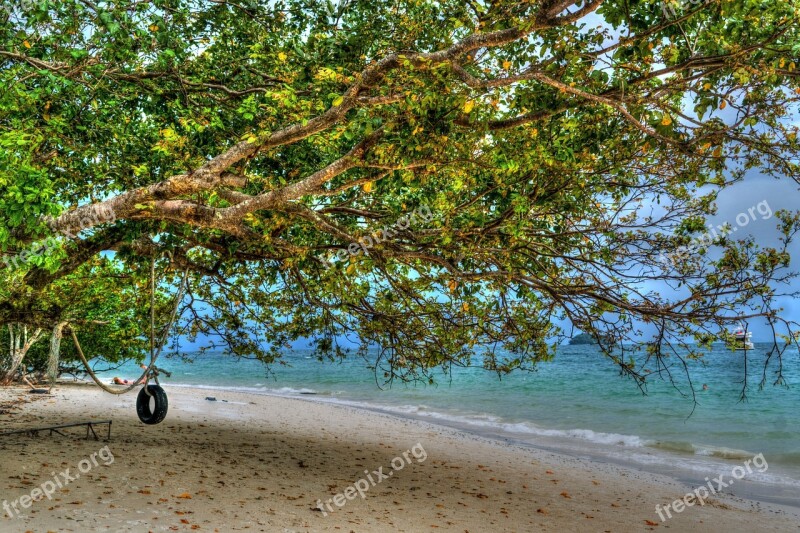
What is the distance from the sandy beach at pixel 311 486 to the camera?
6777mm

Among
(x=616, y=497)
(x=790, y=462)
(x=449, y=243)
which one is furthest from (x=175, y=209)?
(x=790, y=462)

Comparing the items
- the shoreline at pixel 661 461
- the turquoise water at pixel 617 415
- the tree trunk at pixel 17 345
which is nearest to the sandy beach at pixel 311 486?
the shoreline at pixel 661 461

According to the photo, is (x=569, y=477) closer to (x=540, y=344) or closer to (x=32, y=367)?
(x=540, y=344)

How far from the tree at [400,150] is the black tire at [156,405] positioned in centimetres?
187

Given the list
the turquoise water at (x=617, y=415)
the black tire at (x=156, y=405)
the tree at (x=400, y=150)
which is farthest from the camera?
the turquoise water at (x=617, y=415)

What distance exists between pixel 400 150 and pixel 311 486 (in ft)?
17.8

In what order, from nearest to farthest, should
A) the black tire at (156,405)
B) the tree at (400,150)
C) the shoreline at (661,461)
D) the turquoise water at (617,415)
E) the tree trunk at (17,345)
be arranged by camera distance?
the tree at (400,150) < the black tire at (156,405) < the shoreline at (661,461) < the turquoise water at (617,415) < the tree trunk at (17,345)

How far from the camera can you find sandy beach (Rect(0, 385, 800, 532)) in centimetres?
678

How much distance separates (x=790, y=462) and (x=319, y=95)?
49.7 ft

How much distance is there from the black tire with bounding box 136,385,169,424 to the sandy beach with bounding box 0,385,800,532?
0.91 m

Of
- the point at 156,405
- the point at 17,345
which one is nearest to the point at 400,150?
the point at 156,405

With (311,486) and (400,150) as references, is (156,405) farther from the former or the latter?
(400,150)

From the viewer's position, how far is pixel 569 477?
11492 mm

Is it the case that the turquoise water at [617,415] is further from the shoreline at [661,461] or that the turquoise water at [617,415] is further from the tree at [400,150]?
the tree at [400,150]
